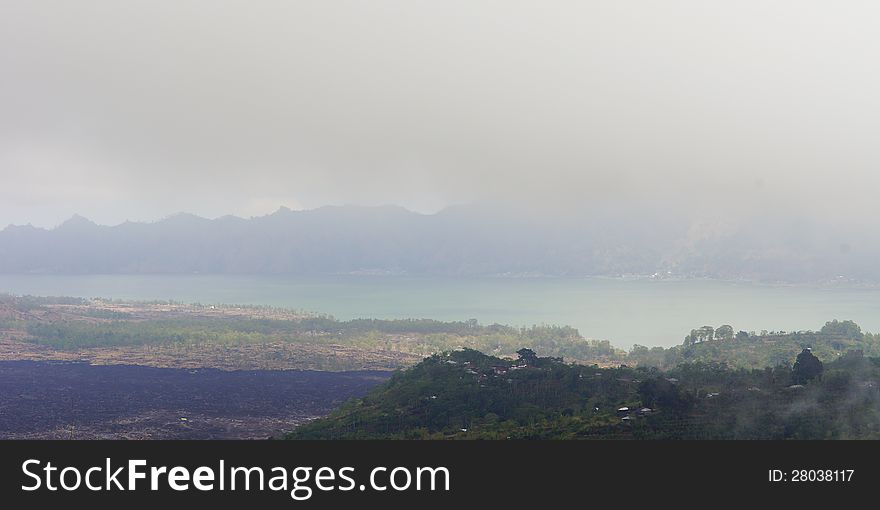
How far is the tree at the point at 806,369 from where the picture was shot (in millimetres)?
38188

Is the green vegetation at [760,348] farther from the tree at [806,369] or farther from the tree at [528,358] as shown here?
the tree at [806,369]

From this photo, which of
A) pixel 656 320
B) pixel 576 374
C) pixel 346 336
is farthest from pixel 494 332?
pixel 576 374

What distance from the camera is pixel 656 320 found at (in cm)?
13112

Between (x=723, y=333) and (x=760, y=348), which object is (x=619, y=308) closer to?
(x=723, y=333)

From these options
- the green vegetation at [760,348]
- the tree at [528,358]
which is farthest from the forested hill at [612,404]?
the green vegetation at [760,348]

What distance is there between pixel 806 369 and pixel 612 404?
9.94 metres

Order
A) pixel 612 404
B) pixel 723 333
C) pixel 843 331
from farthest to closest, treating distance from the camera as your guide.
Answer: pixel 723 333 < pixel 843 331 < pixel 612 404

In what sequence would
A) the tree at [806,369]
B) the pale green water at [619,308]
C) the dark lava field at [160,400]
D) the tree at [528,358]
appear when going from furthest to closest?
the pale green water at [619,308] < the tree at [528,358] < the dark lava field at [160,400] < the tree at [806,369]

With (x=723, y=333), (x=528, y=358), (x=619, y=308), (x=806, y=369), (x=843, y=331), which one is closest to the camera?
(x=806, y=369)

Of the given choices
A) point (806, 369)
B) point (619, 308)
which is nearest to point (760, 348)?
point (806, 369)

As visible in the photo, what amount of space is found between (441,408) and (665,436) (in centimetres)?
1422

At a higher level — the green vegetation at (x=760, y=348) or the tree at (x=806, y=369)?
the tree at (x=806, y=369)

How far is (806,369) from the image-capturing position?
38656mm

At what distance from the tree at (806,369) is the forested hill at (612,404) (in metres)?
0.05
